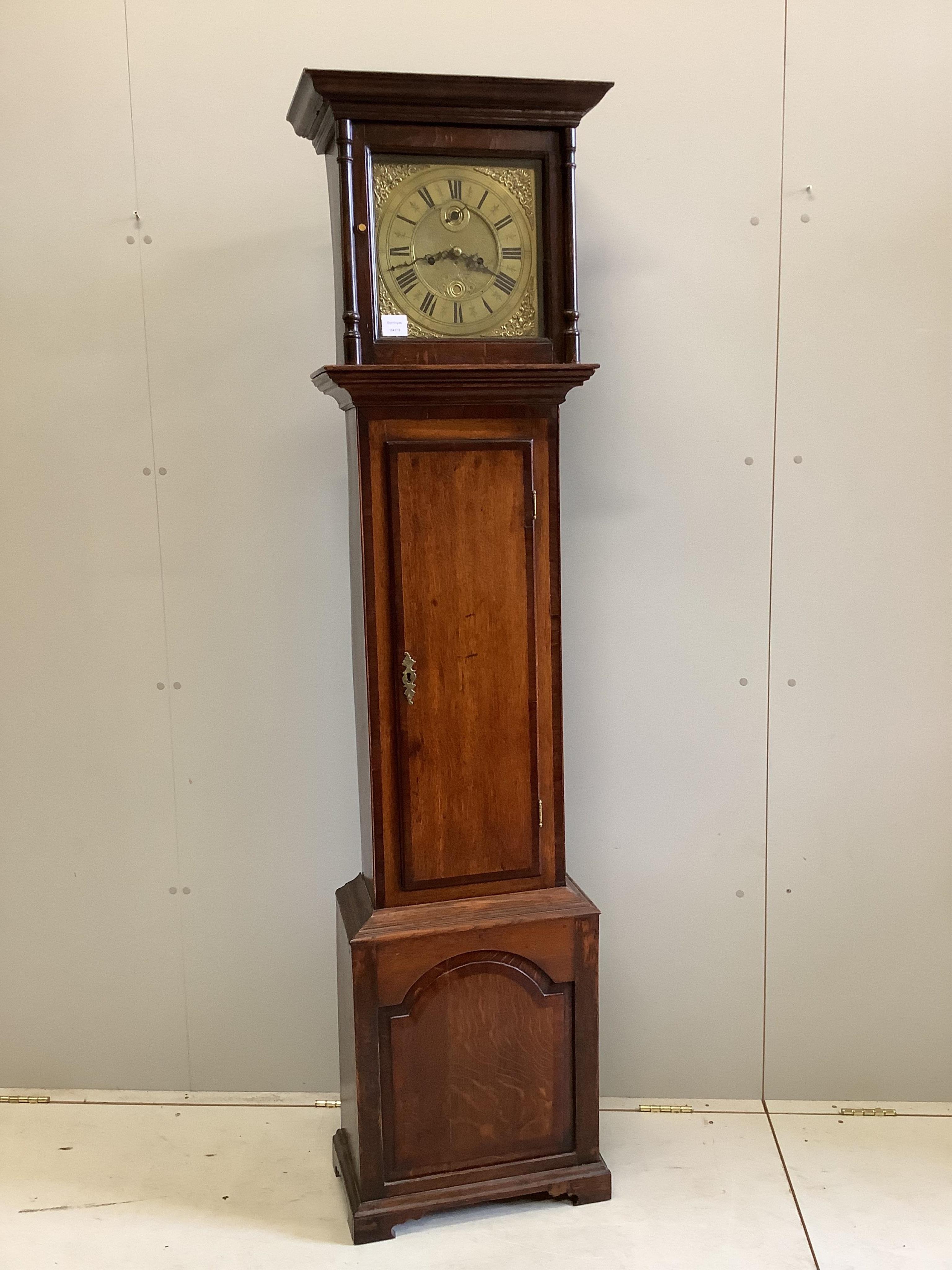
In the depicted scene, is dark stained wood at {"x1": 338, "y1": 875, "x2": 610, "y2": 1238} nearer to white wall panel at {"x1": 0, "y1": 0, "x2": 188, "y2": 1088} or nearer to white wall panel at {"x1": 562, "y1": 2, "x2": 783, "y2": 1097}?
white wall panel at {"x1": 562, "y1": 2, "x2": 783, "y2": 1097}

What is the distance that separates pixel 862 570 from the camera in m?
2.34

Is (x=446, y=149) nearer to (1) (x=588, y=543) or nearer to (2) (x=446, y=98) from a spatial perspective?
(2) (x=446, y=98)

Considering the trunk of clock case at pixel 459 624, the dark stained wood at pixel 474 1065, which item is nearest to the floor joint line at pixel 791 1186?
the dark stained wood at pixel 474 1065

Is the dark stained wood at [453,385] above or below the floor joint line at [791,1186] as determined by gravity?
above

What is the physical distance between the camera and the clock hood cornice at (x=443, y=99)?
176 centimetres

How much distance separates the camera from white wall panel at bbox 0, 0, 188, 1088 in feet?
7.22

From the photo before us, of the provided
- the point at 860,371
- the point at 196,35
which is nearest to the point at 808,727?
the point at 860,371

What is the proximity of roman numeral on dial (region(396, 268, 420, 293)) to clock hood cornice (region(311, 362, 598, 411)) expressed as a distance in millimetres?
140

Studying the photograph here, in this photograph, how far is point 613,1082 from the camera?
2.46 metres

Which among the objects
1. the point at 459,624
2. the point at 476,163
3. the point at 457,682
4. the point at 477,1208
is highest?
the point at 476,163

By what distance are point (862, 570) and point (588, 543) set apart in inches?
24.3

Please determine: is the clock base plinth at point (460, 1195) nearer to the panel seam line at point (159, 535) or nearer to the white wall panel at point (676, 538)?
the white wall panel at point (676, 538)

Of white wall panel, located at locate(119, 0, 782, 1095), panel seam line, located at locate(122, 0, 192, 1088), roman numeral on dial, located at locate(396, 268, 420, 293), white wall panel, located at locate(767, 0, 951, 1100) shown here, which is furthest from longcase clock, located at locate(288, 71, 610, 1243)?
white wall panel, located at locate(767, 0, 951, 1100)

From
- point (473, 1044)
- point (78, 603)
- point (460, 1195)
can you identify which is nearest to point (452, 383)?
point (78, 603)
